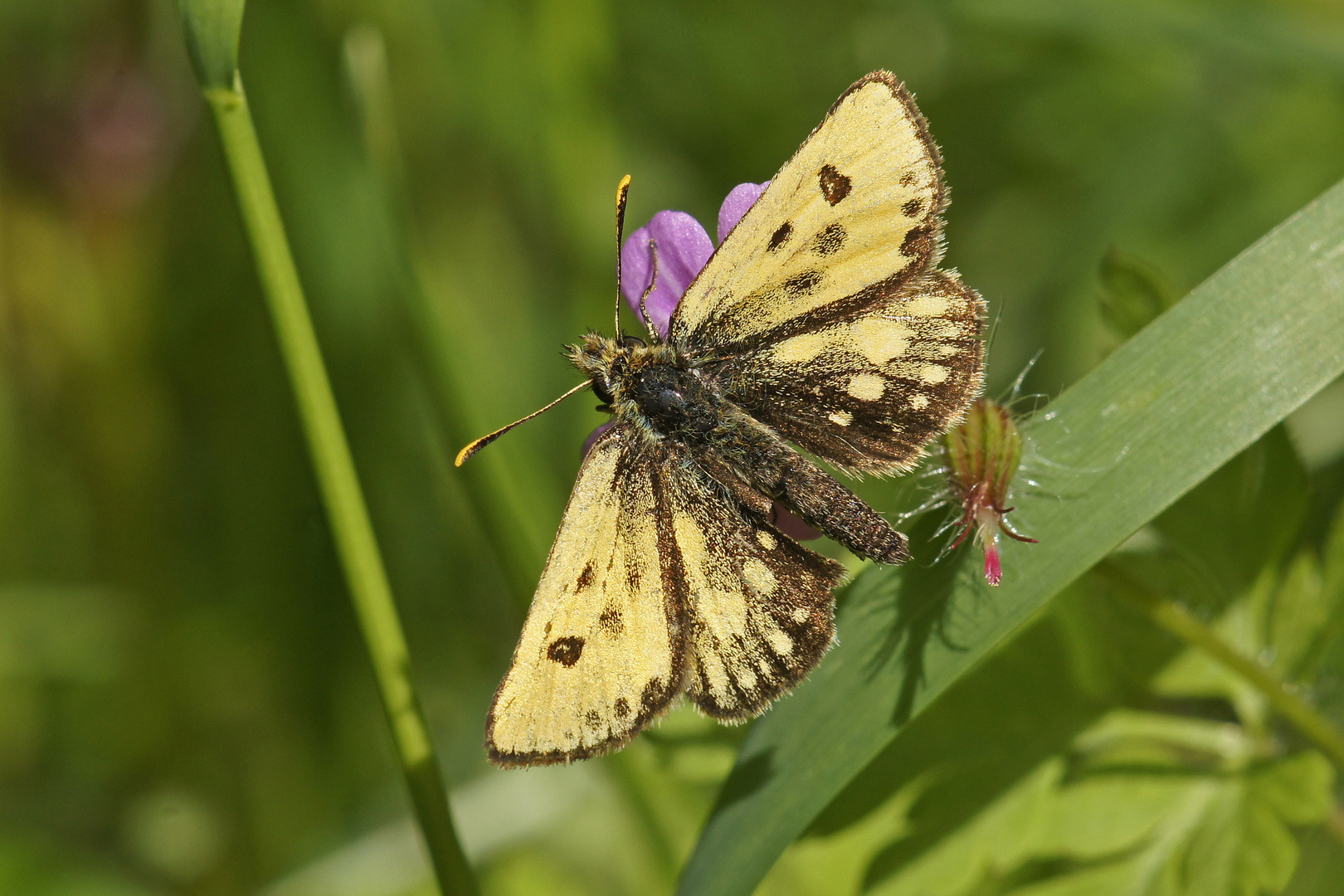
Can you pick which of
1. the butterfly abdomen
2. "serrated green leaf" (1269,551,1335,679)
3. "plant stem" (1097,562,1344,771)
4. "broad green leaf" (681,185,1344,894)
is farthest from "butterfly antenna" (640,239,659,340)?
"serrated green leaf" (1269,551,1335,679)

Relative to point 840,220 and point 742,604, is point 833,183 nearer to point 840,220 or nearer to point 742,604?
point 840,220

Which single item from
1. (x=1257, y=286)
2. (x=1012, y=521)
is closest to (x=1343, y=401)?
(x=1257, y=286)

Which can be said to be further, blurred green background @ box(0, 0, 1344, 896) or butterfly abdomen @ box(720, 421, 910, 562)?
blurred green background @ box(0, 0, 1344, 896)

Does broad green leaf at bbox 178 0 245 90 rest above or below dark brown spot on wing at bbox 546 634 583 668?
above

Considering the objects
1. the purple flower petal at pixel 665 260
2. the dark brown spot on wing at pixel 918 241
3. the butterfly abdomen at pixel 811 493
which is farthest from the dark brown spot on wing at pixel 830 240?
the butterfly abdomen at pixel 811 493

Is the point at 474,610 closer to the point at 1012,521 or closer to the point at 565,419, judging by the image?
the point at 565,419

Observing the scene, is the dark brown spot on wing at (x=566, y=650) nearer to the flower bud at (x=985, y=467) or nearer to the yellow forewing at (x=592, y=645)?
the yellow forewing at (x=592, y=645)

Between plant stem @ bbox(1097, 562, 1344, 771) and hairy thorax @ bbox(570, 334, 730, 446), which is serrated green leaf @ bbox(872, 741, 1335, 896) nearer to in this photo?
plant stem @ bbox(1097, 562, 1344, 771)
